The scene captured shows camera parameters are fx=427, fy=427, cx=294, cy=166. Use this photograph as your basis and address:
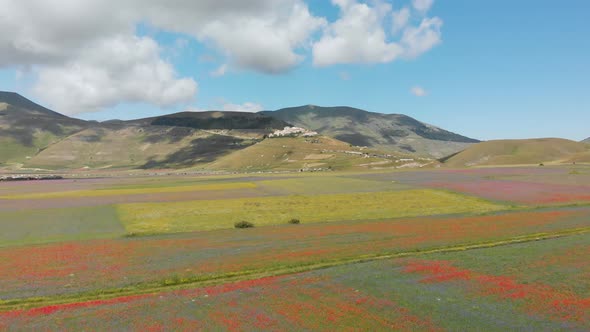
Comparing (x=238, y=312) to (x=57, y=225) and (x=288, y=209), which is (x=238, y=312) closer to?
(x=57, y=225)

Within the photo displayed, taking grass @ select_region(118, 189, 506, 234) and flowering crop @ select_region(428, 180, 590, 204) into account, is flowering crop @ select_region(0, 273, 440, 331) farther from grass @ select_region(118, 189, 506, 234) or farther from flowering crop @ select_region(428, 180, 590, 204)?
flowering crop @ select_region(428, 180, 590, 204)

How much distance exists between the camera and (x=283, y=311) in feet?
83.4

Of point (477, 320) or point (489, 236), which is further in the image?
point (489, 236)

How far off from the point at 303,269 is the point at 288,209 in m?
Result: 38.0

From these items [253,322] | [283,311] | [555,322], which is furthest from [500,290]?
[253,322]

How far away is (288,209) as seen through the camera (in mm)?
72438

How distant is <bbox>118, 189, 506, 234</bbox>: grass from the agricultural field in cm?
54

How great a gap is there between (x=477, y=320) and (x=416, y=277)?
830 cm

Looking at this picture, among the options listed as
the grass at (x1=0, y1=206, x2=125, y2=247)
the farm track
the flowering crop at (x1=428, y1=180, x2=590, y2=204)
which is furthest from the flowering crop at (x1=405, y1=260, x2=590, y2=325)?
the flowering crop at (x1=428, y1=180, x2=590, y2=204)

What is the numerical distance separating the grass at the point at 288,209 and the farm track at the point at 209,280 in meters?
21.3

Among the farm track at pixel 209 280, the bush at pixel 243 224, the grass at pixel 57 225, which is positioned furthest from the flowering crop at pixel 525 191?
the grass at pixel 57 225

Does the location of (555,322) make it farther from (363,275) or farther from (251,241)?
(251,241)

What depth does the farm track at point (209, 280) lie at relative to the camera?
28281 mm

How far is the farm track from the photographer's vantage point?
2828 cm
